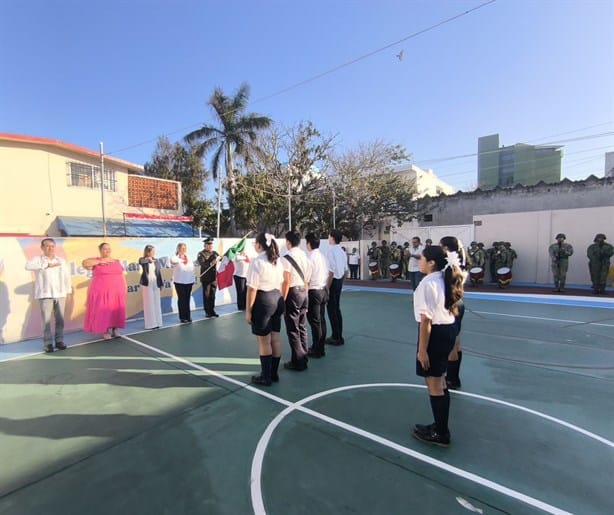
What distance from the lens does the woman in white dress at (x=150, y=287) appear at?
6008 mm

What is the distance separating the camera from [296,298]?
3.94 m

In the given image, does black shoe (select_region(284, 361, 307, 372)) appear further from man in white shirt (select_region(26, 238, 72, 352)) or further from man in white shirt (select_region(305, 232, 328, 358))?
man in white shirt (select_region(26, 238, 72, 352))

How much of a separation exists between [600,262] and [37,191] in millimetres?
22038

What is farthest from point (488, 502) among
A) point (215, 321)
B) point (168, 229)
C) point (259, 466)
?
point (168, 229)

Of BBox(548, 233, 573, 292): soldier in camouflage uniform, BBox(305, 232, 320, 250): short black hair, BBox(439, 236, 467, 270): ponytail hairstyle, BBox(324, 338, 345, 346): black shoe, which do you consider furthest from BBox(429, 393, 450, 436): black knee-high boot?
BBox(548, 233, 573, 292): soldier in camouflage uniform

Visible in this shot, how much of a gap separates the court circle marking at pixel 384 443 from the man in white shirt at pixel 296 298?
70cm

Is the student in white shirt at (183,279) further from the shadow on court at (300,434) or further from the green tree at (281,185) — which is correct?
the green tree at (281,185)

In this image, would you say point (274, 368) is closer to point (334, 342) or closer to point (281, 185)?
point (334, 342)

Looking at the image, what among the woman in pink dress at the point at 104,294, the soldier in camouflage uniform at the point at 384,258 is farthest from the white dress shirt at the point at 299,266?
the soldier in camouflage uniform at the point at 384,258

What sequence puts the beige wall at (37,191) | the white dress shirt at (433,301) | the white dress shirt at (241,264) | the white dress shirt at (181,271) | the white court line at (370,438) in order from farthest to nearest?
1. the beige wall at (37,191)
2. the white dress shirt at (241,264)
3. the white dress shirt at (181,271)
4. the white dress shirt at (433,301)
5. the white court line at (370,438)

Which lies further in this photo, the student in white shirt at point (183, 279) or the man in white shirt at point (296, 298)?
the student in white shirt at point (183, 279)

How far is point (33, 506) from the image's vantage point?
2002 mm

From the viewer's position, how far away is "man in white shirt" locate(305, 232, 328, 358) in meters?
4.47

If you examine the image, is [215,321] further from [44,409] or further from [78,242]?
[44,409]
